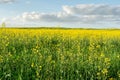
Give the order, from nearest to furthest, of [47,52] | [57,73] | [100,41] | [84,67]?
1. [57,73]
2. [84,67]
3. [47,52]
4. [100,41]

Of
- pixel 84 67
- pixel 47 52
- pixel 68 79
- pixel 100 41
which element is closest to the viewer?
pixel 68 79

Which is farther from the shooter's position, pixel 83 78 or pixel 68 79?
pixel 83 78

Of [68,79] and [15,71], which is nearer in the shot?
[68,79]

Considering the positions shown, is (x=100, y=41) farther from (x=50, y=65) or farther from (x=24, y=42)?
(x=50, y=65)

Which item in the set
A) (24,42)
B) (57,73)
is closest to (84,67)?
(57,73)

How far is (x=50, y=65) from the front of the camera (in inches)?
283

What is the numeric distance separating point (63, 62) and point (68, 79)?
620 millimetres

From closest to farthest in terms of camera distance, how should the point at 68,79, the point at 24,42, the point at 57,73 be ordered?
the point at 68,79
the point at 57,73
the point at 24,42

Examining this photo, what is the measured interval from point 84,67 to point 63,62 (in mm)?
697

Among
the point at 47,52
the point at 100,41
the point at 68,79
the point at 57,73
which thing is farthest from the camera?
the point at 100,41

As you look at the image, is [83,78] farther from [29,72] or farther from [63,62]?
[29,72]

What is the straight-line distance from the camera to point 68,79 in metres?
6.63

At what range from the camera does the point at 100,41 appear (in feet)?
51.4

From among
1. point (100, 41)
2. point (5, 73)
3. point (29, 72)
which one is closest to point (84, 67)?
point (29, 72)
